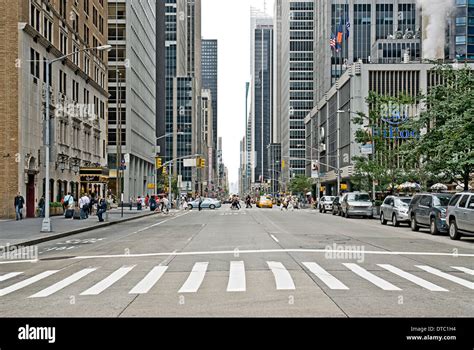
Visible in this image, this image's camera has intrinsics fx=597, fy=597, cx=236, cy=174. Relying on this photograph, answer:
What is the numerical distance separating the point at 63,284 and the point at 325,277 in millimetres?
5267

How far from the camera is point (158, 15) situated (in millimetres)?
127250

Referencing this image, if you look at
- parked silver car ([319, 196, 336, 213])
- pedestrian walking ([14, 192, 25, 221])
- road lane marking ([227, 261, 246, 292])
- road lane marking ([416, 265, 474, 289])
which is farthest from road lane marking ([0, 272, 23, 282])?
parked silver car ([319, 196, 336, 213])

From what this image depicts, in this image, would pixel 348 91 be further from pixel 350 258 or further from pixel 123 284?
pixel 123 284

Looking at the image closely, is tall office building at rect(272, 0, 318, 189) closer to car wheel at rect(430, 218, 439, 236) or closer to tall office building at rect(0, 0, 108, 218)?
tall office building at rect(0, 0, 108, 218)

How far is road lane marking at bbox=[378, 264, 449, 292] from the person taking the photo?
1086cm

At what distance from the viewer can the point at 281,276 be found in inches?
489

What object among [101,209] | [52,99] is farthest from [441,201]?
[52,99]

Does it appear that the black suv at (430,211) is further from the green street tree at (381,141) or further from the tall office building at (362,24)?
the tall office building at (362,24)

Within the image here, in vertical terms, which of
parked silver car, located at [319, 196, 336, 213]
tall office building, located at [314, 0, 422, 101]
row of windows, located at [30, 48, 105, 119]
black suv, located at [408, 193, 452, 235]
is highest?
tall office building, located at [314, 0, 422, 101]

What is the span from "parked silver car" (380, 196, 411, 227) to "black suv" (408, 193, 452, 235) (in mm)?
2917

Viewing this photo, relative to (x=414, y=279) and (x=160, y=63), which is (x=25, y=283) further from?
(x=160, y=63)
